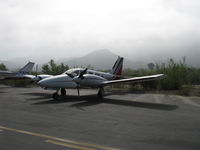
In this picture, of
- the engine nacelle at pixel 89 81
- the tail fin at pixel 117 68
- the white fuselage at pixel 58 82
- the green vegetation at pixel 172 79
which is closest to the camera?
the white fuselage at pixel 58 82

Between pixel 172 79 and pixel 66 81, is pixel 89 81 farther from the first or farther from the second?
pixel 172 79

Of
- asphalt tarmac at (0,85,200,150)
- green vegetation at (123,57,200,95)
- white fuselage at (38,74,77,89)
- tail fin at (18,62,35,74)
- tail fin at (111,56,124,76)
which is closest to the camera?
asphalt tarmac at (0,85,200,150)

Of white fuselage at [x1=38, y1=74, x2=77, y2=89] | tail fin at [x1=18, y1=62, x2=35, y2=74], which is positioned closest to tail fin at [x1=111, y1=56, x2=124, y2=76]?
→ white fuselage at [x1=38, y1=74, x2=77, y2=89]

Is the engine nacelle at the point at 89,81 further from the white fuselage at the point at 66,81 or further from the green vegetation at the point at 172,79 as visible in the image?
the green vegetation at the point at 172,79

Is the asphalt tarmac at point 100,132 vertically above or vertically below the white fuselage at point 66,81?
below

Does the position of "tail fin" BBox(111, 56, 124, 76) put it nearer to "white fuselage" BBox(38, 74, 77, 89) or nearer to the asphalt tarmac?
"white fuselage" BBox(38, 74, 77, 89)

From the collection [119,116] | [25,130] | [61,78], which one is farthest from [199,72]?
[25,130]

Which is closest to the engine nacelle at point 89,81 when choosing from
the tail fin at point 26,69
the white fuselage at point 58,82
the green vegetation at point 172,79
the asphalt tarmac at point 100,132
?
the white fuselage at point 58,82

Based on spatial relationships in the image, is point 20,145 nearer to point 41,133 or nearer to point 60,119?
point 41,133

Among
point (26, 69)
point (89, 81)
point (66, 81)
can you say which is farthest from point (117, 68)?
point (26, 69)

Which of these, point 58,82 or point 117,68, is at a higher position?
point 117,68

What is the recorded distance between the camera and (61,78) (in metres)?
15.4

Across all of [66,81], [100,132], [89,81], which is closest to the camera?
[100,132]

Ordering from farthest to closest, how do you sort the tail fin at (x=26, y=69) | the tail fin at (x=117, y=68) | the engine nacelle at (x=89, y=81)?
the tail fin at (x=26, y=69) → the tail fin at (x=117, y=68) → the engine nacelle at (x=89, y=81)
